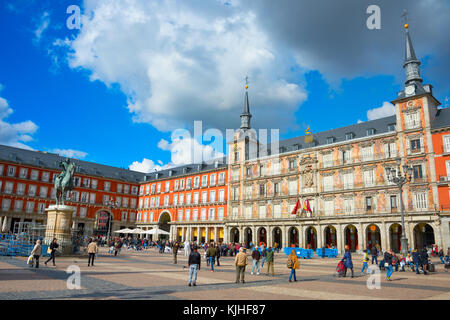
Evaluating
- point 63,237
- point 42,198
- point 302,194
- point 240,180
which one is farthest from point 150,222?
point 63,237

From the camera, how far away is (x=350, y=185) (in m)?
38.9

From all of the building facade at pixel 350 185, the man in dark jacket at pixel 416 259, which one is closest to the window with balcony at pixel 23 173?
the building facade at pixel 350 185

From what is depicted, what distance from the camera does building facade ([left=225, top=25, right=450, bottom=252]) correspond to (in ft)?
112

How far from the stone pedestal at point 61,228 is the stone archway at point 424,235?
3315 centimetres

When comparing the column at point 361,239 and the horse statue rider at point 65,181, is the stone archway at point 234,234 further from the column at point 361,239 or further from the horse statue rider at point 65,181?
the horse statue rider at point 65,181

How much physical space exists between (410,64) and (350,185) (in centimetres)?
1539

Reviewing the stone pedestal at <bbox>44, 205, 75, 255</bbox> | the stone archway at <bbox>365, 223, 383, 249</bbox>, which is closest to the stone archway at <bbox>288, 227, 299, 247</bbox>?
the stone archway at <bbox>365, 223, 383, 249</bbox>

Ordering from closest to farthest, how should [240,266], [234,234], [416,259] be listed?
[240,266]
[416,259]
[234,234]

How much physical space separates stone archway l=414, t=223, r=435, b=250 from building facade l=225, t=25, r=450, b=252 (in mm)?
94

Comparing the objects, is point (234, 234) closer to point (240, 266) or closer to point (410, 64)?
point (410, 64)

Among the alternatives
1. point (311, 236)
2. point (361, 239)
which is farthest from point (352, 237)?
point (311, 236)

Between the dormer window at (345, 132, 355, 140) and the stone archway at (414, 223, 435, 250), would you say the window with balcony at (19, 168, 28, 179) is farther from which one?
the stone archway at (414, 223, 435, 250)

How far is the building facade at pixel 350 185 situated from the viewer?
112 ft

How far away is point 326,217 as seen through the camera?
130 ft
